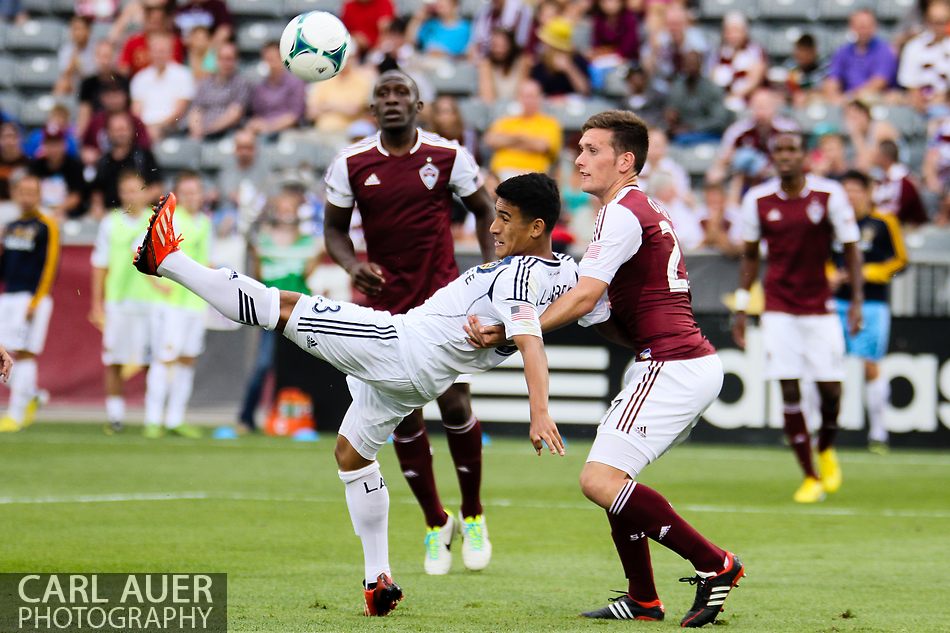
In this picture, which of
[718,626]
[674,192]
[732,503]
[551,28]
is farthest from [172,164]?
[718,626]

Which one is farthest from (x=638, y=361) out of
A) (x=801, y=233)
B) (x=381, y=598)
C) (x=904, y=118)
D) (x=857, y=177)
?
(x=904, y=118)

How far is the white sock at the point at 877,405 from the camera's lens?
14.2 meters

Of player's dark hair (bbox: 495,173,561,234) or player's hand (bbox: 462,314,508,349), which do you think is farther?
player's dark hair (bbox: 495,173,561,234)

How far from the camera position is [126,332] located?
1520cm

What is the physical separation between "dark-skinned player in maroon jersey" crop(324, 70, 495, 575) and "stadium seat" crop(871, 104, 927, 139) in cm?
1045

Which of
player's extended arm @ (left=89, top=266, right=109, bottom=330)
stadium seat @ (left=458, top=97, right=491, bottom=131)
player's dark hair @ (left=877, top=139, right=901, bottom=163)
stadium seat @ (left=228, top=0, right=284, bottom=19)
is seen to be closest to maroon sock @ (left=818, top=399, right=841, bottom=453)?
player's dark hair @ (left=877, top=139, right=901, bottom=163)

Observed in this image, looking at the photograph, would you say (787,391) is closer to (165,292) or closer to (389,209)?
(389,209)

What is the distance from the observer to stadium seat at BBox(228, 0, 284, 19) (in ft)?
69.9

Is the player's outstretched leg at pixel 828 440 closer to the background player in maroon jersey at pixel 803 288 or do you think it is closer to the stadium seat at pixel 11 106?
the background player in maroon jersey at pixel 803 288

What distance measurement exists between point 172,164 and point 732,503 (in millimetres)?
10926

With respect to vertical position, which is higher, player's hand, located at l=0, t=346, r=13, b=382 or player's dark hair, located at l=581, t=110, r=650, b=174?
player's dark hair, located at l=581, t=110, r=650, b=174

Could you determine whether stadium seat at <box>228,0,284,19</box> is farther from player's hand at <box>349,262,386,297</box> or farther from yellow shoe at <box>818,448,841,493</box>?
player's hand at <box>349,262,386,297</box>

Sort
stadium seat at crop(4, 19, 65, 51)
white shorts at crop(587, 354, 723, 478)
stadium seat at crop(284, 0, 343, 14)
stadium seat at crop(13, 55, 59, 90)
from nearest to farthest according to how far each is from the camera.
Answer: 1. white shorts at crop(587, 354, 723, 478)
2. stadium seat at crop(284, 0, 343, 14)
3. stadium seat at crop(13, 55, 59, 90)
4. stadium seat at crop(4, 19, 65, 51)

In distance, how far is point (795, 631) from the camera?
5801 mm
